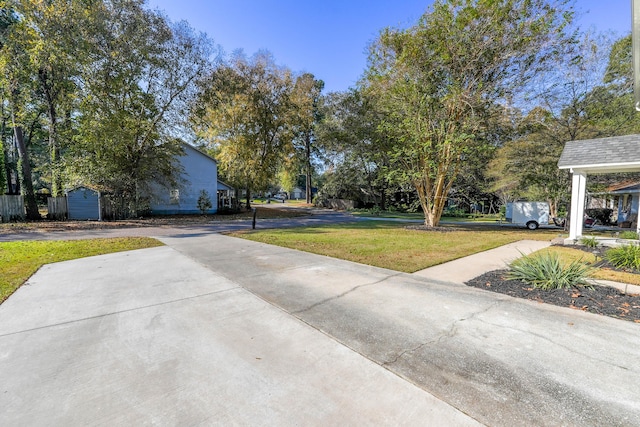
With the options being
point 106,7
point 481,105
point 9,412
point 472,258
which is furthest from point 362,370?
point 106,7

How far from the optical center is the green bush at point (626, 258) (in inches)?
→ 243

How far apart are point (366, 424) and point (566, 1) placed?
15901 millimetres

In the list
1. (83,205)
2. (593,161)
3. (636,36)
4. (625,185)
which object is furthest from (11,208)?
(625,185)

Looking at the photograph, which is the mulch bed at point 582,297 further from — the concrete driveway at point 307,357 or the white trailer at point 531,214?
the white trailer at point 531,214

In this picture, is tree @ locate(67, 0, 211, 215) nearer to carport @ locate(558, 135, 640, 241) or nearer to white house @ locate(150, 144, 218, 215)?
white house @ locate(150, 144, 218, 215)

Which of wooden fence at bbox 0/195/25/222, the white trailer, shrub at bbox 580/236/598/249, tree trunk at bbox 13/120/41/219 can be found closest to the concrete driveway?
shrub at bbox 580/236/598/249

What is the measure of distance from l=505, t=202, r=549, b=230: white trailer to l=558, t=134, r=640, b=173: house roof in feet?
23.0

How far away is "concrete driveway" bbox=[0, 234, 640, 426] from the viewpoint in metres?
2.04

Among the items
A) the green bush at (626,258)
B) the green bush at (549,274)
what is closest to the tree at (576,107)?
the green bush at (626,258)

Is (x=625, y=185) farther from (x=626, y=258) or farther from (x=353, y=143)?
(x=353, y=143)

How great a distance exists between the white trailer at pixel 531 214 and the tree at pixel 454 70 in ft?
20.5

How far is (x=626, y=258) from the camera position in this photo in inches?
250

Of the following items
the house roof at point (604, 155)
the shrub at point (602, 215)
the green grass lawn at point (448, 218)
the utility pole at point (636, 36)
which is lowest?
the green grass lawn at point (448, 218)

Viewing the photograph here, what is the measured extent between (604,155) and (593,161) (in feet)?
1.55
